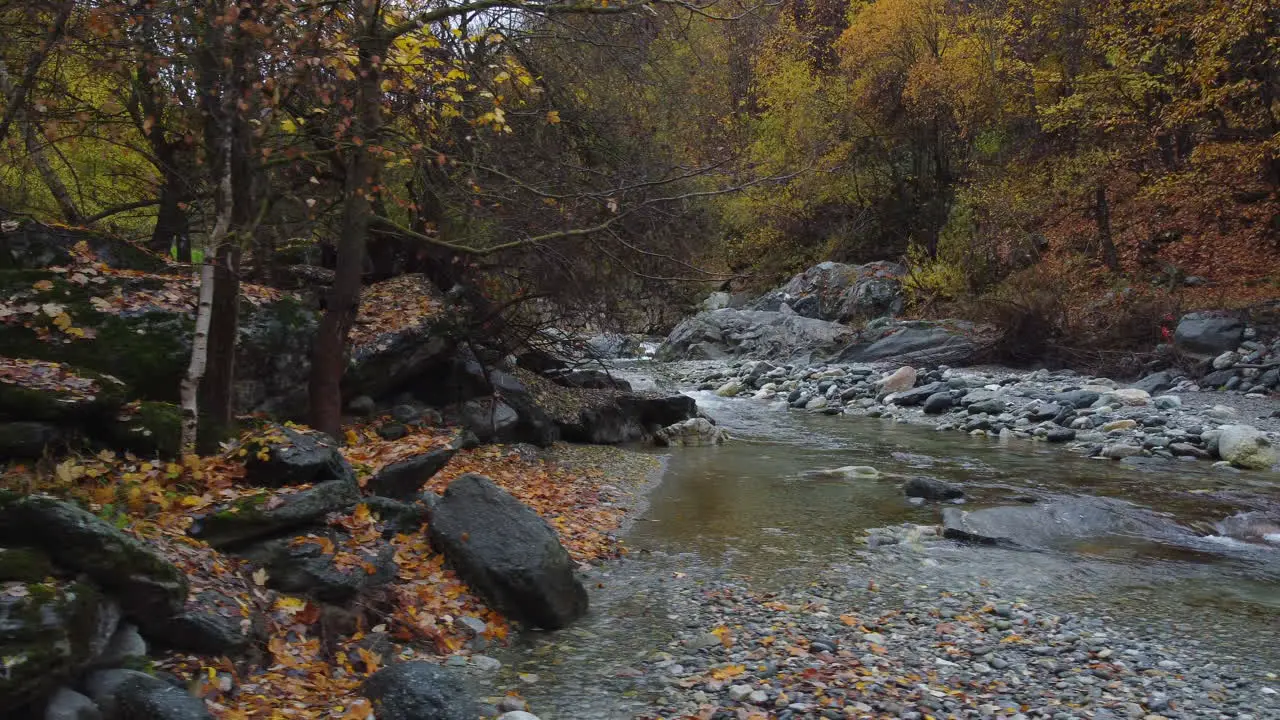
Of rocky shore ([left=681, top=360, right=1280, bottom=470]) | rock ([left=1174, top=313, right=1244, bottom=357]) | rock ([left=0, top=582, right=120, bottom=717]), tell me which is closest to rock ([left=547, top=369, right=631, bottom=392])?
rocky shore ([left=681, top=360, right=1280, bottom=470])

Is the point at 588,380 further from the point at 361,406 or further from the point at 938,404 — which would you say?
the point at 938,404

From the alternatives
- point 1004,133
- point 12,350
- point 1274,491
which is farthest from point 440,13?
point 1004,133

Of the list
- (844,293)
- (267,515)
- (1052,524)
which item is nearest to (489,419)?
(267,515)

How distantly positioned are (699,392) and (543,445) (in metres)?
11.2

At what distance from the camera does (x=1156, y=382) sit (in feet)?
58.6

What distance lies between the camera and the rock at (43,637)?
3078 mm

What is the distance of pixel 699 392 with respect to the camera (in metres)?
22.8

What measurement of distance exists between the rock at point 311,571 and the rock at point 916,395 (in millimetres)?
15620

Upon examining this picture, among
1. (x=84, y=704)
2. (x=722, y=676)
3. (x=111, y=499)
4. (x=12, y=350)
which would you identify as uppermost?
(x=12, y=350)

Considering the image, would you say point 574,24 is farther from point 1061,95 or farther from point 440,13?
point 1061,95

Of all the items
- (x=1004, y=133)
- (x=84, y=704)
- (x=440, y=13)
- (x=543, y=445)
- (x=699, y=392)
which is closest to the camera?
(x=84, y=704)

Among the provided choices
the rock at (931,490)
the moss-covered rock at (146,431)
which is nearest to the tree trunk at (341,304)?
the moss-covered rock at (146,431)

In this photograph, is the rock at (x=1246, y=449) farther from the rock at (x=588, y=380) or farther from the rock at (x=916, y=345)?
the rock at (x=916, y=345)

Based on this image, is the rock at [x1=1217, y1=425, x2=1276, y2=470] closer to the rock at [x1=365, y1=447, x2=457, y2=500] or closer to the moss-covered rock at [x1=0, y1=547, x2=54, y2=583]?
the rock at [x1=365, y1=447, x2=457, y2=500]
